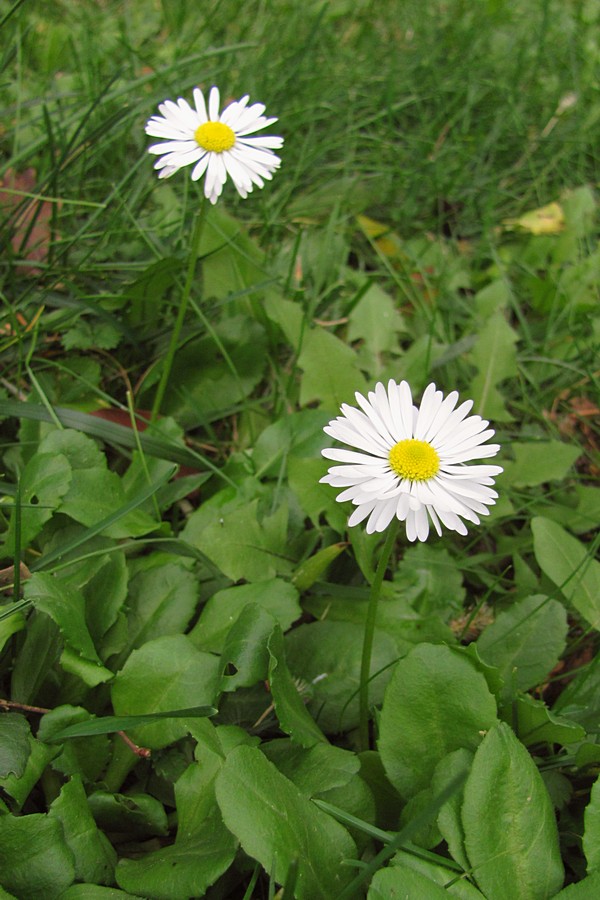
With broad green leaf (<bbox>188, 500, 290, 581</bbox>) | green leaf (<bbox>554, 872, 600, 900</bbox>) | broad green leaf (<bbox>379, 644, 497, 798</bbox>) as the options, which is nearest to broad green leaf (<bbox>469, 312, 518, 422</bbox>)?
broad green leaf (<bbox>188, 500, 290, 581</bbox>)

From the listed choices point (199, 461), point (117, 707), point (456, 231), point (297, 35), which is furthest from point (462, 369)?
point (297, 35)

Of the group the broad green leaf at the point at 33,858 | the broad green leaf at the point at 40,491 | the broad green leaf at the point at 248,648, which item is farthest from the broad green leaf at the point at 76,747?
the broad green leaf at the point at 40,491

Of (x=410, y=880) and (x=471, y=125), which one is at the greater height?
(x=471, y=125)

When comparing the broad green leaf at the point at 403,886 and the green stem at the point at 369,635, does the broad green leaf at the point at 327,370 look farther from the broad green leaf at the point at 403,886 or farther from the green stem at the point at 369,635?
the broad green leaf at the point at 403,886

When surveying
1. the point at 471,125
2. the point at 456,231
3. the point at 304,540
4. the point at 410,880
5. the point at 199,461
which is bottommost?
the point at 410,880

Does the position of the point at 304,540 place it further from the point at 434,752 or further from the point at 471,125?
the point at 471,125

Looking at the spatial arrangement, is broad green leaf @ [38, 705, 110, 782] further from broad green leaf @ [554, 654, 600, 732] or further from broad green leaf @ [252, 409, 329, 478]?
broad green leaf @ [554, 654, 600, 732]

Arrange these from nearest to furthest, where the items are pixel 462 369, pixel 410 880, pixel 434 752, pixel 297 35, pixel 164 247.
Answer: pixel 410 880
pixel 434 752
pixel 164 247
pixel 462 369
pixel 297 35

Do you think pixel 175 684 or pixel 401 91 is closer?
pixel 175 684
